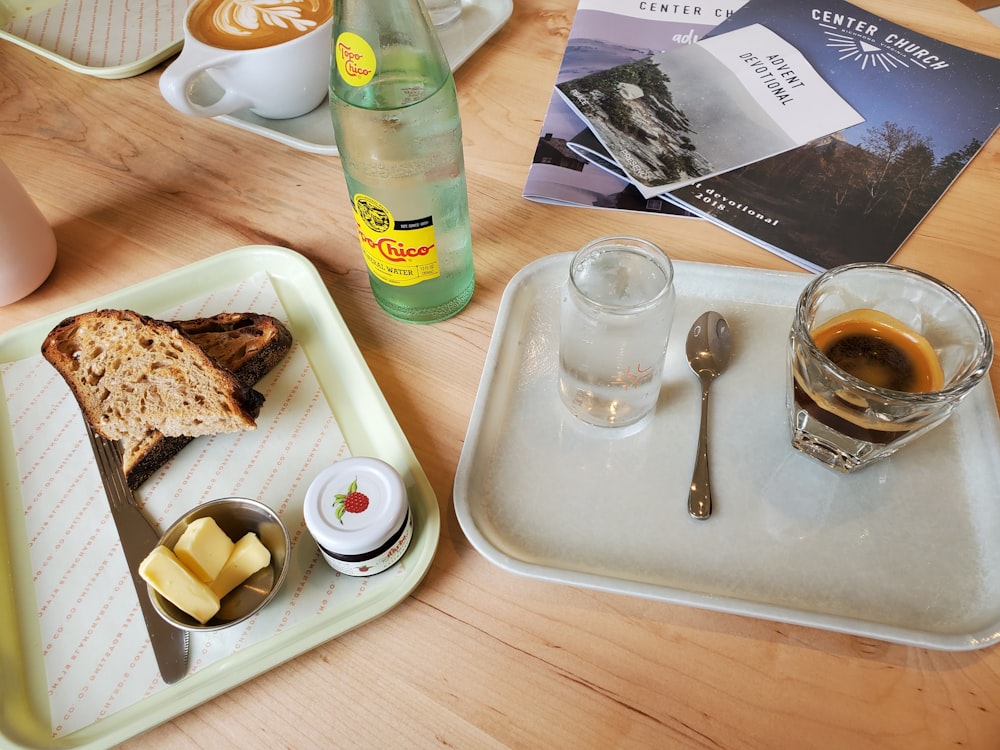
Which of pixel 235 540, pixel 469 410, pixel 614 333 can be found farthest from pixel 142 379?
pixel 614 333

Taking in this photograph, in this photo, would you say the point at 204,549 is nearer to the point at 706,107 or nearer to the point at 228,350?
the point at 228,350

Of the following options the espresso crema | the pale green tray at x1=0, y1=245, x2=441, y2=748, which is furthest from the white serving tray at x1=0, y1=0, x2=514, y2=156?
the pale green tray at x1=0, y1=245, x2=441, y2=748

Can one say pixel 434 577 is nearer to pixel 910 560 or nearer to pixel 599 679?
pixel 599 679

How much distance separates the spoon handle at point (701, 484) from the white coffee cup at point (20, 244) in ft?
2.33

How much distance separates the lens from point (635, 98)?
0.90 meters

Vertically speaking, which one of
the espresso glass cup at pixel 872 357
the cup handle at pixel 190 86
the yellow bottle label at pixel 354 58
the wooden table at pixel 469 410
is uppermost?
the yellow bottle label at pixel 354 58

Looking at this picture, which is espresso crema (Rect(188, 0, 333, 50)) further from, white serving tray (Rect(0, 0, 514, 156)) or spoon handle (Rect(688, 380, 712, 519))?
spoon handle (Rect(688, 380, 712, 519))

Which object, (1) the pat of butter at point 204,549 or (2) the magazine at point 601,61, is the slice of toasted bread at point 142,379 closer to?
(1) the pat of butter at point 204,549

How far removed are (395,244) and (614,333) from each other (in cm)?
21

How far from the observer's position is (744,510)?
585 mm

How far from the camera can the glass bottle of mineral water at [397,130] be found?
621 mm

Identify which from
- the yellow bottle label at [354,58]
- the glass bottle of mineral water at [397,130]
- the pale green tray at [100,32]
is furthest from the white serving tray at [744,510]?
the pale green tray at [100,32]

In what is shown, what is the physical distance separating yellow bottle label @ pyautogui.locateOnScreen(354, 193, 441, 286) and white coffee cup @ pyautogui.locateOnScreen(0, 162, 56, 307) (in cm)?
38

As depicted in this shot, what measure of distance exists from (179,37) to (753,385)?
0.94 metres
